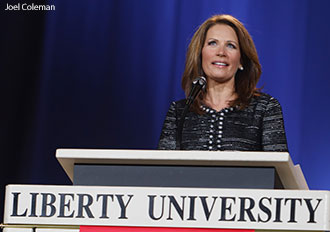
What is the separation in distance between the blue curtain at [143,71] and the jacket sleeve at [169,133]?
5.05ft

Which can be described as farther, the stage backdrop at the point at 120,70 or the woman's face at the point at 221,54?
the stage backdrop at the point at 120,70

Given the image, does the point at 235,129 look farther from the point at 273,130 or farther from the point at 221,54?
the point at 221,54

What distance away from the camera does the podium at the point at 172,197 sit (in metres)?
1.54

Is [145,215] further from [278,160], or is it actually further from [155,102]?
[155,102]

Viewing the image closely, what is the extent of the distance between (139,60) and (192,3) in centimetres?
44

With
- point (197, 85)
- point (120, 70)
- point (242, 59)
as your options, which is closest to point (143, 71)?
point (120, 70)

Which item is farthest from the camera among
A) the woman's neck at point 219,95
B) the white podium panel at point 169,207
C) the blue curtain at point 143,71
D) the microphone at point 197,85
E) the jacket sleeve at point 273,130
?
the blue curtain at point 143,71

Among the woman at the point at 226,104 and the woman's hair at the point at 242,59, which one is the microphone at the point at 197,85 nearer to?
the woman at the point at 226,104

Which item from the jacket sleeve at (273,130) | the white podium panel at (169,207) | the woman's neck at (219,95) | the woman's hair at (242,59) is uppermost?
the woman's hair at (242,59)

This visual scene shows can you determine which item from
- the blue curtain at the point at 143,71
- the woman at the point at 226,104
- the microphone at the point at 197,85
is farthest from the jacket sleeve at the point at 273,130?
the blue curtain at the point at 143,71

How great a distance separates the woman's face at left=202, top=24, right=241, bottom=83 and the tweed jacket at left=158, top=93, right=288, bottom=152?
14 cm

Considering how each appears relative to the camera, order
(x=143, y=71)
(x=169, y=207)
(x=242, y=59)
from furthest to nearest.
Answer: (x=143, y=71), (x=242, y=59), (x=169, y=207)

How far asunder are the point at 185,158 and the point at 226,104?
92 centimetres

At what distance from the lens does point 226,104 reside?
249cm
